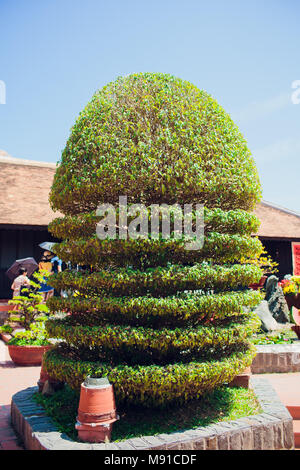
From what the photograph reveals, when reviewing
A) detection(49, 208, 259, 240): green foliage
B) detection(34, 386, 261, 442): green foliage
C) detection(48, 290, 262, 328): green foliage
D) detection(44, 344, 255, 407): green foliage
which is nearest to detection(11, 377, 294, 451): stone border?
detection(34, 386, 261, 442): green foliage

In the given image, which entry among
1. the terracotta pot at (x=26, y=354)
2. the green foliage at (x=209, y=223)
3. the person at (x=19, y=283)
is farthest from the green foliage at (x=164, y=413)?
the person at (x=19, y=283)

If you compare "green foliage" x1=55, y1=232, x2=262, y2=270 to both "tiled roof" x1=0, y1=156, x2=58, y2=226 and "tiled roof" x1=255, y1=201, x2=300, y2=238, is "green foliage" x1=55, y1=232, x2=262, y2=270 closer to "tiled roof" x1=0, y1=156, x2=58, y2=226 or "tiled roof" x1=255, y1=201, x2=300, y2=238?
"tiled roof" x1=0, y1=156, x2=58, y2=226

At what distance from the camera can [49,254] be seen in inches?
547

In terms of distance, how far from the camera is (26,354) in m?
7.64

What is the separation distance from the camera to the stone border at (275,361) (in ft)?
23.0

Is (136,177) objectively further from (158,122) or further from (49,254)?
(49,254)

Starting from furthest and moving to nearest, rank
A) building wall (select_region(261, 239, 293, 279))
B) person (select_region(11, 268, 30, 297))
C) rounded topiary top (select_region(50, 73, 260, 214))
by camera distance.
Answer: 1. building wall (select_region(261, 239, 293, 279))
2. person (select_region(11, 268, 30, 297))
3. rounded topiary top (select_region(50, 73, 260, 214))

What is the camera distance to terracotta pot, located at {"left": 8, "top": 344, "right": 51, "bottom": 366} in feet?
25.0

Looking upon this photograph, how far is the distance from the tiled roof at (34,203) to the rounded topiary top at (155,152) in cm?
923

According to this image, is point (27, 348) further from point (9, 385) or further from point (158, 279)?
point (158, 279)

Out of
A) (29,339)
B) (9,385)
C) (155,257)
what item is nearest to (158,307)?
(155,257)

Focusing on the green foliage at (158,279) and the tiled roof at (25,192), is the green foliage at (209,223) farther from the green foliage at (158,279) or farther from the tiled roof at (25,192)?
the tiled roof at (25,192)

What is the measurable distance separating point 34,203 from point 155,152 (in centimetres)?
1130

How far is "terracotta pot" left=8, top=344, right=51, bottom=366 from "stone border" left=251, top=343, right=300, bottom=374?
391cm
